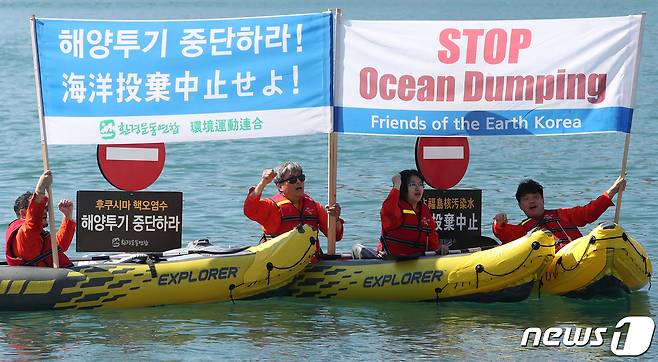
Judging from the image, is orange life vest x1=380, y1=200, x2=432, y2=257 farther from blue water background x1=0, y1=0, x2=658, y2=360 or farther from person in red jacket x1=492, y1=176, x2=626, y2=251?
person in red jacket x1=492, y1=176, x2=626, y2=251

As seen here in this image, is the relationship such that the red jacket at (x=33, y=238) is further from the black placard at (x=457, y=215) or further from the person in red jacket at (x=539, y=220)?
the person in red jacket at (x=539, y=220)

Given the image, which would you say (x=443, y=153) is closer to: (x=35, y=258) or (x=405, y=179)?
(x=405, y=179)

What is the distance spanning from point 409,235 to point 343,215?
592 centimetres

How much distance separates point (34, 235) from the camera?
10984 mm

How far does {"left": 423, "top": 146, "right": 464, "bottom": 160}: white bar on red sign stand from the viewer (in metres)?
12.1

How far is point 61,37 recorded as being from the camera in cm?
1105

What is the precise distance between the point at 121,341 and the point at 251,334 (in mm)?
1113

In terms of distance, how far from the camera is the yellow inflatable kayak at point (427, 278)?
441 inches

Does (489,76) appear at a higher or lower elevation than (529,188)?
higher

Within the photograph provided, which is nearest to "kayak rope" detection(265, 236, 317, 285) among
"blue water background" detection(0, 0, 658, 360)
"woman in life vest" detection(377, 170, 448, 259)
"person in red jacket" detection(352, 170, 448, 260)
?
"blue water background" detection(0, 0, 658, 360)

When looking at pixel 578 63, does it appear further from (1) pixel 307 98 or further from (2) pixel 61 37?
(2) pixel 61 37

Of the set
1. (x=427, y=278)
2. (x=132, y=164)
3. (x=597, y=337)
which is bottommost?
(x=597, y=337)

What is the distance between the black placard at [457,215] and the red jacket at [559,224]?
0.30 m

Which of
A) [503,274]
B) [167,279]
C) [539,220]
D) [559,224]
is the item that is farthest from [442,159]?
[167,279]
